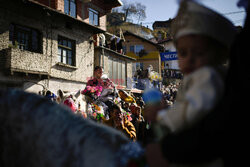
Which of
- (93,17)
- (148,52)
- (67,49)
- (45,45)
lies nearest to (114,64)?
(93,17)

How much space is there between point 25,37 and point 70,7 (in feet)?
17.4

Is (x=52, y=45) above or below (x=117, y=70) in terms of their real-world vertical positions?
above

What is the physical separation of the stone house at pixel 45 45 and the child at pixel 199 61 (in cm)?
1059

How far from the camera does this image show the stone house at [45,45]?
1234 centimetres

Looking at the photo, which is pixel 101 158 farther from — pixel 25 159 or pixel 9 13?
pixel 9 13

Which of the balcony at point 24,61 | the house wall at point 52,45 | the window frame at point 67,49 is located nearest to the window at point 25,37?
the house wall at point 52,45

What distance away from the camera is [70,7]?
1738 centimetres

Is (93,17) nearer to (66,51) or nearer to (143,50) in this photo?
(66,51)

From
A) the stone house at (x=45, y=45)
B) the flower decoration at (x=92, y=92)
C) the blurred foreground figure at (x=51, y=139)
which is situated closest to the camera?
the blurred foreground figure at (x=51, y=139)

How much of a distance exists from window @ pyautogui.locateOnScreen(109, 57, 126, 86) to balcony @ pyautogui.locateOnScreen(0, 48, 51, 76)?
325 inches

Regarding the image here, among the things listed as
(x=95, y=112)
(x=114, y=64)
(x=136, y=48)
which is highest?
(x=136, y=48)

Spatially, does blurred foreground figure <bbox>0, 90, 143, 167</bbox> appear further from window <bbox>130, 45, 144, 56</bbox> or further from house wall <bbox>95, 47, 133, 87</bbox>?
window <bbox>130, 45, 144, 56</bbox>

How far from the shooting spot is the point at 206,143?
853 millimetres

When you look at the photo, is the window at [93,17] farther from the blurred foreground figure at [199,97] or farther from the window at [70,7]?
the blurred foreground figure at [199,97]
